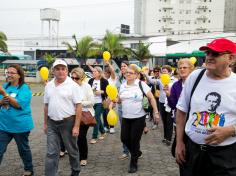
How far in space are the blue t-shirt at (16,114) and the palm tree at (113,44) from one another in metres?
29.4

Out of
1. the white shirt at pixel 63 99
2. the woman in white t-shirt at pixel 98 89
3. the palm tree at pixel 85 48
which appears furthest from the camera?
the palm tree at pixel 85 48

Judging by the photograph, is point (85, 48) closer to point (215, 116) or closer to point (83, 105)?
point (83, 105)

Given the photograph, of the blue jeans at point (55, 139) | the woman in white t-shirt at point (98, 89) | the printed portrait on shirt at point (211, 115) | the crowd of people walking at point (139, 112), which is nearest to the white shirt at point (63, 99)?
the crowd of people walking at point (139, 112)

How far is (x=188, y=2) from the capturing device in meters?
80.0

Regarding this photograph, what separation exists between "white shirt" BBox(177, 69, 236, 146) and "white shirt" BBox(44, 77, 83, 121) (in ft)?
6.78

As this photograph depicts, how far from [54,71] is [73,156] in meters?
1.29

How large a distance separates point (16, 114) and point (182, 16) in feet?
265

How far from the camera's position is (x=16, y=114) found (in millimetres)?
4605

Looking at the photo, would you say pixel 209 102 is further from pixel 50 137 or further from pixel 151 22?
pixel 151 22

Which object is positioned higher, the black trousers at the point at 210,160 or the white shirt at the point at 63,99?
the white shirt at the point at 63,99

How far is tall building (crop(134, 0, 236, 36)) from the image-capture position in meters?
79.4

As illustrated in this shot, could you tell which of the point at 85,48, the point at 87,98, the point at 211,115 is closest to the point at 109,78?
the point at 87,98

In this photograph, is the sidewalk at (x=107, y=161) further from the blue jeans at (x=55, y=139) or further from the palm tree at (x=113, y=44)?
the palm tree at (x=113, y=44)

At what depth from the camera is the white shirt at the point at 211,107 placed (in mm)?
2523
